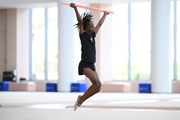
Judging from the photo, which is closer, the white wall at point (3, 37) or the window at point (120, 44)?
the window at point (120, 44)

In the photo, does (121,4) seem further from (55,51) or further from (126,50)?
(55,51)

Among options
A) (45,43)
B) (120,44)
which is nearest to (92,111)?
(120,44)

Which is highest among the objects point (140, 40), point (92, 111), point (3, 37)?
point (3, 37)

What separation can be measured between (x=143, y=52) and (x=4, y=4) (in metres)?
8.58

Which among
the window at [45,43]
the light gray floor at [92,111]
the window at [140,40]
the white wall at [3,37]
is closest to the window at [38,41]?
the window at [45,43]

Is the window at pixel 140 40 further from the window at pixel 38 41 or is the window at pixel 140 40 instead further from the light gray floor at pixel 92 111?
the light gray floor at pixel 92 111

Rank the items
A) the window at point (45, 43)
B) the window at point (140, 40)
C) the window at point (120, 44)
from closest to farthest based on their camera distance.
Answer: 1. the window at point (140, 40)
2. the window at point (120, 44)
3. the window at point (45, 43)

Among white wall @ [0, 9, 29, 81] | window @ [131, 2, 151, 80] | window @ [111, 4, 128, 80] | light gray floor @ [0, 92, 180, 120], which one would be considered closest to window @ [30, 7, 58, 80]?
white wall @ [0, 9, 29, 81]

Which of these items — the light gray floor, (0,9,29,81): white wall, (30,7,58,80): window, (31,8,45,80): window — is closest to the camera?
the light gray floor

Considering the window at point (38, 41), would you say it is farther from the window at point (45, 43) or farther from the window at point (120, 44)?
the window at point (120, 44)

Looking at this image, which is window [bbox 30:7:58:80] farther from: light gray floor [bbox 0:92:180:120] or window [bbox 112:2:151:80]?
light gray floor [bbox 0:92:180:120]

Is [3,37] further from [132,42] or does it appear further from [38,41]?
[132,42]

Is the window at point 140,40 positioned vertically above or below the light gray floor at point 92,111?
above

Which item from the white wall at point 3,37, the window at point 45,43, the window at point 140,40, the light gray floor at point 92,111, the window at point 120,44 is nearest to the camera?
the light gray floor at point 92,111
